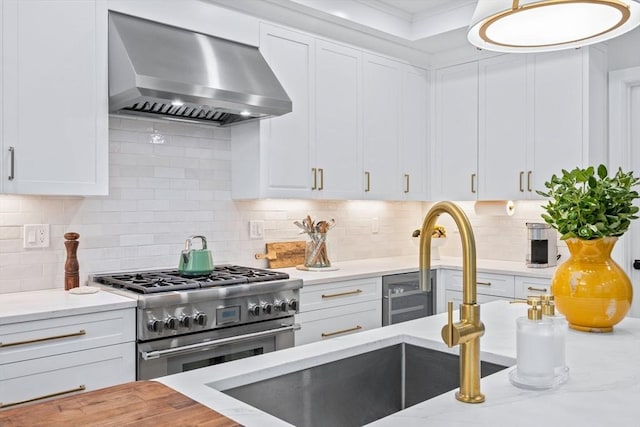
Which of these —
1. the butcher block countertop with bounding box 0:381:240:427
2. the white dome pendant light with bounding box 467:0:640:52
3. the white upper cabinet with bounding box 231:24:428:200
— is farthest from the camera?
the white upper cabinet with bounding box 231:24:428:200

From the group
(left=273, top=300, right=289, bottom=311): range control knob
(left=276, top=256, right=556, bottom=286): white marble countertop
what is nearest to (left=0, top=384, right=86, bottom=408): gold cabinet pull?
(left=273, top=300, right=289, bottom=311): range control knob

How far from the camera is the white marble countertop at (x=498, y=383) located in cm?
110

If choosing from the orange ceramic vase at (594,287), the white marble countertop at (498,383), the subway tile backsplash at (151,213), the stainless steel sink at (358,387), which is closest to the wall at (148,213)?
the subway tile backsplash at (151,213)

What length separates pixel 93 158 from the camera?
2.78 meters

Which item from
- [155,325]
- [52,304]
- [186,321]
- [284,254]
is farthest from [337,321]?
[52,304]

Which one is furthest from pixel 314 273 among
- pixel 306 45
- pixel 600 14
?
pixel 600 14

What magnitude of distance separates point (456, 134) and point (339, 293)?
5.98 feet

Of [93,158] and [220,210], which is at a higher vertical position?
[93,158]

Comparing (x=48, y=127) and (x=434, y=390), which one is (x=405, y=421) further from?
(x=48, y=127)

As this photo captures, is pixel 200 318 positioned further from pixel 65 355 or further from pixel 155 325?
pixel 65 355

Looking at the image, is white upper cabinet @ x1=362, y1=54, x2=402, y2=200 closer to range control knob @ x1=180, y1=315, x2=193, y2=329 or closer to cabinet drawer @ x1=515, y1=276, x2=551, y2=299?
cabinet drawer @ x1=515, y1=276, x2=551, y2=299

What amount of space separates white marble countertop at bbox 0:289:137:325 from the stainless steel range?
0.33ft

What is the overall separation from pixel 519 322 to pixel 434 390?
41 cm

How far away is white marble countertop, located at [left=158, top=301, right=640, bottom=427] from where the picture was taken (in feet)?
3.61
